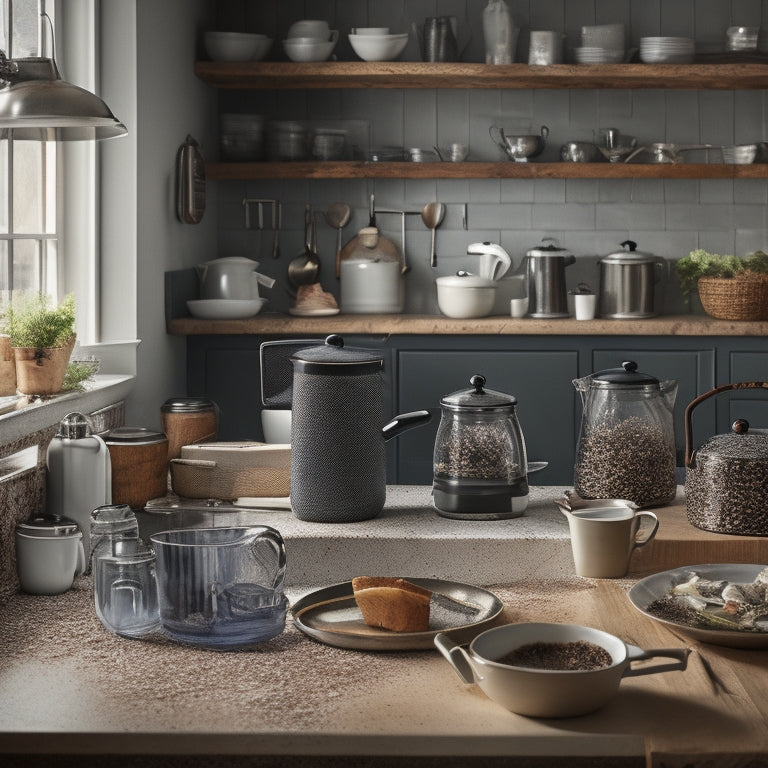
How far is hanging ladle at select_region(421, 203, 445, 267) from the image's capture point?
518 cm

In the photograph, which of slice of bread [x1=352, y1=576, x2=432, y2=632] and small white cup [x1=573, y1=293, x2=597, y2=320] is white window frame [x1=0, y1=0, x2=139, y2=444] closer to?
slice of bread [x1=352, y1=576, x2=432, y2=632]

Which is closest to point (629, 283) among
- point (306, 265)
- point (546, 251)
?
point (546, 251)

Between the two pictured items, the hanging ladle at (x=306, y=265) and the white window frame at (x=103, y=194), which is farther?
the hanging ladle at (x=306, y=265)

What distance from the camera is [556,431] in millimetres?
4586

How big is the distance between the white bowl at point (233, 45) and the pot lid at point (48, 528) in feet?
10.8

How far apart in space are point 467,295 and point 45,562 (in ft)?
9.99

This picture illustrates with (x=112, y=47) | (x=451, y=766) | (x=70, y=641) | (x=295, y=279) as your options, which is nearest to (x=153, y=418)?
(x=112, y=47)

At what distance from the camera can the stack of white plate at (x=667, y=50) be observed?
4.79m

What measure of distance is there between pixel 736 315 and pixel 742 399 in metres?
0.34

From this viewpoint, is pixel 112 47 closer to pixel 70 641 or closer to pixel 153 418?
pixel 153 418

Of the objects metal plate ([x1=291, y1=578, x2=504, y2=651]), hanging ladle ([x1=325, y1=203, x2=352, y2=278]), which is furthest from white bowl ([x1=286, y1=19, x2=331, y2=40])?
metal plate ([x1=291, y1=578, x2=504, y2=651])

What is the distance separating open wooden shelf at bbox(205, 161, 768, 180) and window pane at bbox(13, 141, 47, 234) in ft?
5.38

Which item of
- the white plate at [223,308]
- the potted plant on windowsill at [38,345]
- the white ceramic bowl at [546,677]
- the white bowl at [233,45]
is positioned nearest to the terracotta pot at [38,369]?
the potted plant on windowsill at [38,345]

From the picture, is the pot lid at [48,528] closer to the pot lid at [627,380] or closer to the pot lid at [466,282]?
the pot lid at [627,380]
